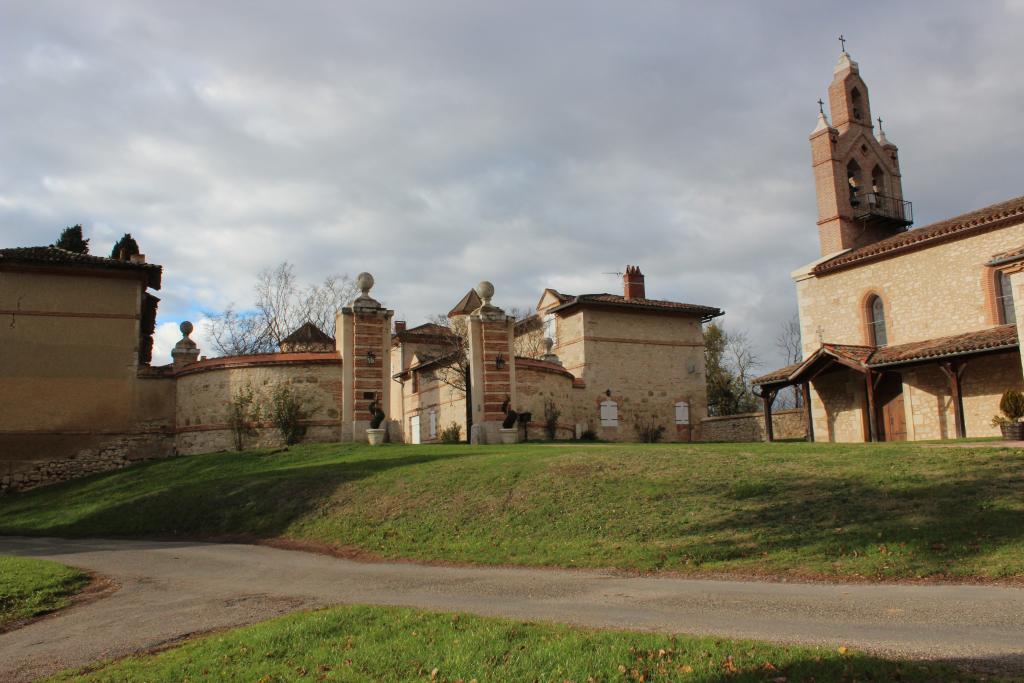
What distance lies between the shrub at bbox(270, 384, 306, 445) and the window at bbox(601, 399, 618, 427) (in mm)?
12841

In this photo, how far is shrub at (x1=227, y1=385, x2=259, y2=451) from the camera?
2242cm

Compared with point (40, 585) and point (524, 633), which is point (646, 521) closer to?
point (524, 633)

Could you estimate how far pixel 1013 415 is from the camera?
18.0m

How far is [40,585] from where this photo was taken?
9266 mm

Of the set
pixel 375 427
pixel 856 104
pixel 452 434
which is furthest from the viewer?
pixel 856 104

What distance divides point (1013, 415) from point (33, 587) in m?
19.8

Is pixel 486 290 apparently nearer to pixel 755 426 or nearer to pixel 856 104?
pixel 755 426

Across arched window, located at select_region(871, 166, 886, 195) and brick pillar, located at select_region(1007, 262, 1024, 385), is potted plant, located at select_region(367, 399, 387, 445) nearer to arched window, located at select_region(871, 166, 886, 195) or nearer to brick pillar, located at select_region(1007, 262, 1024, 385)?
brick pillar, located at select_region(1007, 262, 1024, 385)

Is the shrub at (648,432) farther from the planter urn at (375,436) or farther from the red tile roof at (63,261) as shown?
the red tile roof at (63,261)

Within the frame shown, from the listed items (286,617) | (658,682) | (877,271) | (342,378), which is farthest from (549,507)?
(877,271)

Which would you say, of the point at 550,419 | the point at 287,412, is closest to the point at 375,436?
the point at 287,412

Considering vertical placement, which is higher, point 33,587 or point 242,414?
point 242,414

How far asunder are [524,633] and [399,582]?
3262 mm

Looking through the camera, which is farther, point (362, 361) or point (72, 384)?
point (72, 384)
